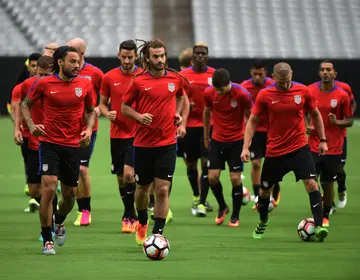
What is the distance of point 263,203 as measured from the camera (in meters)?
11.4

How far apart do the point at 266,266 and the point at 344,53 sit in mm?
26299

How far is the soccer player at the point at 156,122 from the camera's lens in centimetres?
1014

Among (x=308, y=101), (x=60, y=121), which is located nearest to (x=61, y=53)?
(x=60, y=121)

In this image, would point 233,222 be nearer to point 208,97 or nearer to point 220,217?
point 220,217

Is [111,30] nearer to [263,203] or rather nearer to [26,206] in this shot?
[26,206]

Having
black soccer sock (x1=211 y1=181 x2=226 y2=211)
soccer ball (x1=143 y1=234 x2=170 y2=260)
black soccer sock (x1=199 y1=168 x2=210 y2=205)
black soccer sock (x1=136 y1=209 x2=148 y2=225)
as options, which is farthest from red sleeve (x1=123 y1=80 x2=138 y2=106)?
black soccer sock (x1=199 y1=168 x2=210 y2=205)

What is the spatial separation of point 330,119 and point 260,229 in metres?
2.21

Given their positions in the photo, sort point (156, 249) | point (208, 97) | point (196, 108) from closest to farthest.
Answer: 1. point (156, 249)
2. point (208, 97)
3. point (196, 108)

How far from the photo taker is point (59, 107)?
10055mm

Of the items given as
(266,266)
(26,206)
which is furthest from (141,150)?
(26,206)

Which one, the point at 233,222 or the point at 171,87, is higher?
the point at 171,87

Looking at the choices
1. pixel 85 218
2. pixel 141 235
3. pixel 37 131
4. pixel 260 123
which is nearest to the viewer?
pixel 37 131

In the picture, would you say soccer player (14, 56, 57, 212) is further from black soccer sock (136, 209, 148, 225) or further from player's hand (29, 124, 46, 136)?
player's hand (29, 124, 46, 136)

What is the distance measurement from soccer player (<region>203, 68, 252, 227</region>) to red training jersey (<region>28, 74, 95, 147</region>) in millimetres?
2900
